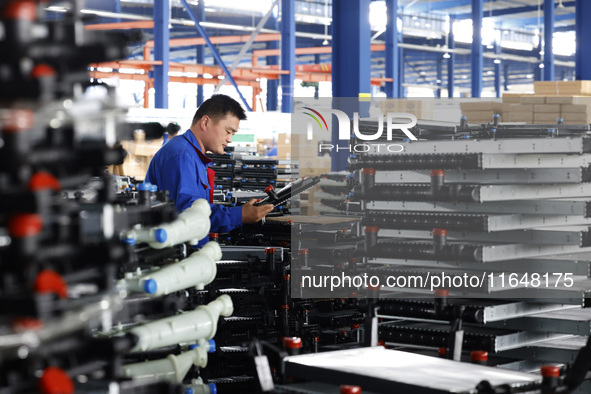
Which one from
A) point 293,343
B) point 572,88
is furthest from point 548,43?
point 293,343

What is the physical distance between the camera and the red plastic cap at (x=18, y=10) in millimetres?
1464

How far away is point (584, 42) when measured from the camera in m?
11.0

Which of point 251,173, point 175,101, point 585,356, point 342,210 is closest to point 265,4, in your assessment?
point 175,101

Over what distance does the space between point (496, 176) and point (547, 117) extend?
395 centimetres

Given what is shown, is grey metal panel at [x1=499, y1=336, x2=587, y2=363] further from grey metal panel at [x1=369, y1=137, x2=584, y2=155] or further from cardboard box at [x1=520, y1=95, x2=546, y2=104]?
cardboard box at [x1=520, y1=95, x2=546, y2=104]

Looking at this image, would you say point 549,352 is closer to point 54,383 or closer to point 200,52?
point 54,383

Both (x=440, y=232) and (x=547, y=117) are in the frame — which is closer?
(x=440, y=232)

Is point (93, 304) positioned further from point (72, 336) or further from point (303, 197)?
point (303, 197)

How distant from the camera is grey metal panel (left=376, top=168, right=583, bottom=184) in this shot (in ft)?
12.1

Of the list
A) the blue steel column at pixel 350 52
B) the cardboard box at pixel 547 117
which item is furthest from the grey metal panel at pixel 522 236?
the blue steel column at pixel 350 52

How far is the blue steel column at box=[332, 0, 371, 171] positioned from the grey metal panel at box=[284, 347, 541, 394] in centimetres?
520

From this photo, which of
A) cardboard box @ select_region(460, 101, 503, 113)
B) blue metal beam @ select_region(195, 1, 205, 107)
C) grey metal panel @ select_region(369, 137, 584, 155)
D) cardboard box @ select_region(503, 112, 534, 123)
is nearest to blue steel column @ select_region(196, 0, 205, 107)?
blue metal beam @ select_region(195, 1, 205, 107)

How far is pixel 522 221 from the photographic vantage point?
3629mm

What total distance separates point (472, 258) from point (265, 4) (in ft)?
53.0
